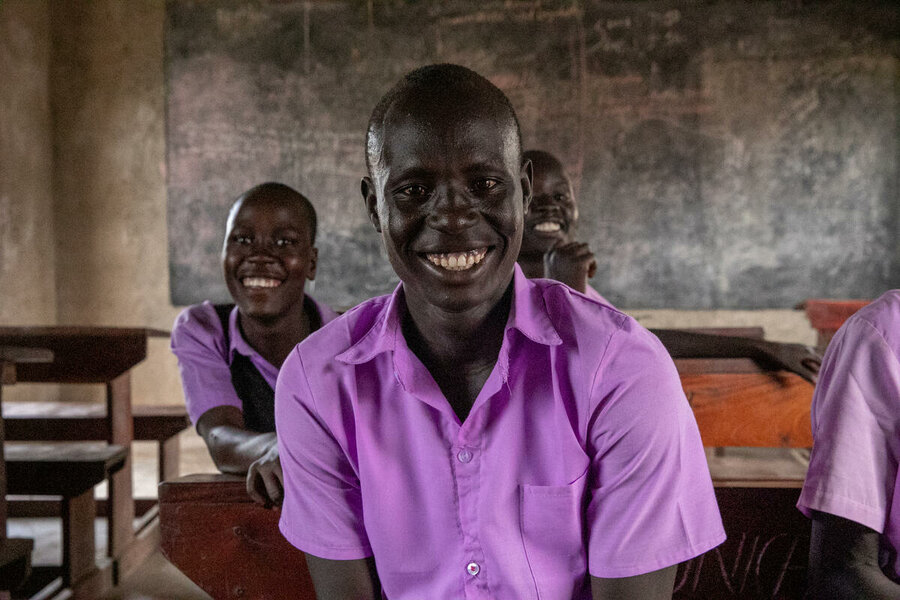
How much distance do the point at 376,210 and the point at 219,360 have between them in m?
1.04

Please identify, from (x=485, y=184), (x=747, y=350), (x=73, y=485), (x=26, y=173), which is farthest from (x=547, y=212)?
(x=26, y=173)

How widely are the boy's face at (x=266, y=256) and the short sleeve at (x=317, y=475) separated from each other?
3.04 feet

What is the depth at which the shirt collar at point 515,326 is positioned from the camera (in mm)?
977

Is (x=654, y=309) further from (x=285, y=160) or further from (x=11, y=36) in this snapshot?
(x=11, y=36)

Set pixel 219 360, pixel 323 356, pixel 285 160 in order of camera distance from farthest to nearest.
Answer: pixel 285 160 < pixel 219 360 < pixel 323 356

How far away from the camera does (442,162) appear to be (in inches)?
37.1

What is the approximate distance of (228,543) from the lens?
1.20m

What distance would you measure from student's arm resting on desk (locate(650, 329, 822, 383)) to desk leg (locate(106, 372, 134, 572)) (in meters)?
2.15

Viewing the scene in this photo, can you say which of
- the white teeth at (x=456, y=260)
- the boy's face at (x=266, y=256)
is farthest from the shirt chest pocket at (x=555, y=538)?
the boy's face at (x=266, y=256)

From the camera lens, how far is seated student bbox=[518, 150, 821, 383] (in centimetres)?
182

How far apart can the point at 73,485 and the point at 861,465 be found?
2554mm

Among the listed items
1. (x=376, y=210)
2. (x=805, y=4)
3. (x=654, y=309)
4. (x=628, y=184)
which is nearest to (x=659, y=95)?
(x=628, y=184)

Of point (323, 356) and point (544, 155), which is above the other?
point (544, 155)

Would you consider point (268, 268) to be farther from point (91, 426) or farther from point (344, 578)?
point (91, 426)
